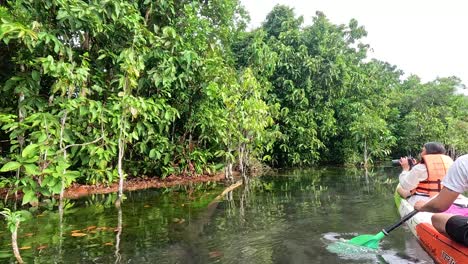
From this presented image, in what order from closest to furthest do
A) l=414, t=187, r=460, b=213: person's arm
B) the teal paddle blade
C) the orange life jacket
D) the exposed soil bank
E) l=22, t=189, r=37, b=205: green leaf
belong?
l=414, t=187, r=460, b=213: person's arm < the teal paddle blade < l=22, t=189, r=37, b=205: green leaf < the orange life jacket < the exposed soil bank

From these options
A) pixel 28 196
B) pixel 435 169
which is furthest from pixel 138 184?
pixel 435 169

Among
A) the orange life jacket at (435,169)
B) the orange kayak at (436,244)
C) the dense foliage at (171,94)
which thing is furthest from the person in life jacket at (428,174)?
the dense foliage at (171,94)

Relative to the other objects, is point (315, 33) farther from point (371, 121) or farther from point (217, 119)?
point (217, 119)

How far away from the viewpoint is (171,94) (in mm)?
11469

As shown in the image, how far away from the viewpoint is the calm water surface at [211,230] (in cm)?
459

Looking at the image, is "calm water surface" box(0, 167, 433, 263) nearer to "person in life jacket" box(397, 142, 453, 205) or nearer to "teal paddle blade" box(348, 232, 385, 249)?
"teal paddle blade" box(348, 232, 385, 249)

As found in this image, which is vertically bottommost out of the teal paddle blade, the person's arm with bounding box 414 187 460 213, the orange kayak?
the teal paddle blade

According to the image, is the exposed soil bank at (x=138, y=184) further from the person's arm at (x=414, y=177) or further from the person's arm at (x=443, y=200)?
the person's arm at (x=443, y=200)

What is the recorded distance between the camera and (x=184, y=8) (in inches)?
399

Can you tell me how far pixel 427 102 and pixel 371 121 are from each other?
8.83 m

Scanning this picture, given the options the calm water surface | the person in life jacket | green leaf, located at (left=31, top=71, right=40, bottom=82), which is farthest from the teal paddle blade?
green leaf, located at (left=31, top=71, right=40, bottom=82)

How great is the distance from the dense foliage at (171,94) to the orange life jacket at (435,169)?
540 cm

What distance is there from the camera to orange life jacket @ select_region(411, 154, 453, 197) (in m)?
5.30

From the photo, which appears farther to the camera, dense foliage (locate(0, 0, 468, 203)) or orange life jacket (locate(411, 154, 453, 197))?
dense foliage (locate(0, 0, 468, 203))
